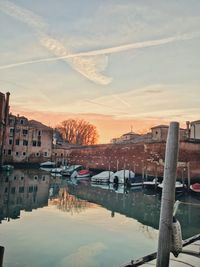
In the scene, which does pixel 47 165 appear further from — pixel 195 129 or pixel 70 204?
pixel 70 204

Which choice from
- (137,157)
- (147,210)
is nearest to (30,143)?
(137,157)

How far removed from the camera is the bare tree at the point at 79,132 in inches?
2282

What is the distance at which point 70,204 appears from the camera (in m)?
13.3

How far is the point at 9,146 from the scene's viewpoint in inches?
1507

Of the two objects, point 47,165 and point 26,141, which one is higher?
point 26,141

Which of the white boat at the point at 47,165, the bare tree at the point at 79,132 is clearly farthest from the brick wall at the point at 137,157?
the bare tree at the point at 79,132

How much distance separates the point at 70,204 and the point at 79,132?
45.3 metres

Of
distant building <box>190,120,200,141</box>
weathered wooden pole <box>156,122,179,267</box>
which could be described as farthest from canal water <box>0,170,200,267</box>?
distant building <box>190,120,200,141</box>

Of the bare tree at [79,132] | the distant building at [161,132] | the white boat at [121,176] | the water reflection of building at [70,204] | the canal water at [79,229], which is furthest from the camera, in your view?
the bare tree at [79,132]

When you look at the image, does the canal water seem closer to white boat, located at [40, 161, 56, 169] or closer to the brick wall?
the brick wall

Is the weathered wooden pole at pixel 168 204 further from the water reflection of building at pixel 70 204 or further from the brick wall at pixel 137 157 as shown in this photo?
the brick wall at pixel 137 157

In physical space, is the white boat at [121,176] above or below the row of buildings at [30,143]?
below

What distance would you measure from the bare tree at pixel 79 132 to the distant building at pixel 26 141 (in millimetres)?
15237

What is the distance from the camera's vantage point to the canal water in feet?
20.2
